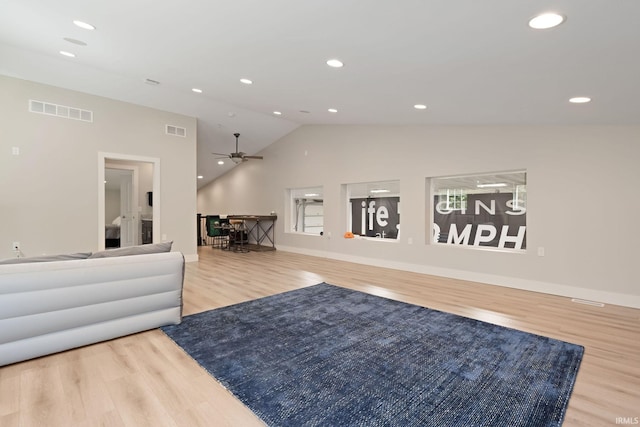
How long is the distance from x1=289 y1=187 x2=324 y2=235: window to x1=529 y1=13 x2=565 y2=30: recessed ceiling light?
5985 millimetres

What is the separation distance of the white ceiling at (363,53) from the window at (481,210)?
3.34 feet

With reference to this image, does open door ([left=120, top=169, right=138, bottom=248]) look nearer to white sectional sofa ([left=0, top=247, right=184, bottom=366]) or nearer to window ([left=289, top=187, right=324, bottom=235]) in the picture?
window ([left=289, top=187, right=324, bottom=235])

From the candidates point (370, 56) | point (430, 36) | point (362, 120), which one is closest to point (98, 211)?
point (362, 120)

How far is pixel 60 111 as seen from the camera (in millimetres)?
5176

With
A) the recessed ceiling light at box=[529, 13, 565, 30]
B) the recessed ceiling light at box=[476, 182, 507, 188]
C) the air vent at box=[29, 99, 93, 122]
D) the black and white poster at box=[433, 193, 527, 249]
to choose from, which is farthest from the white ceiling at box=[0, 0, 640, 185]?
the black and white poster at box=[433, 193, 527, 249]

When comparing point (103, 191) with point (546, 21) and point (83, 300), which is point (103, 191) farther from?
point (546, 21)

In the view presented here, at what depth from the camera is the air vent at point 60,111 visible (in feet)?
16.3

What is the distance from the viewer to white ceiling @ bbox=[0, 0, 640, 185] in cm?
185

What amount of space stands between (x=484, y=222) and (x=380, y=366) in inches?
145

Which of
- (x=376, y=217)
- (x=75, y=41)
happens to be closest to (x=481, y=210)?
(x=376, y=217)

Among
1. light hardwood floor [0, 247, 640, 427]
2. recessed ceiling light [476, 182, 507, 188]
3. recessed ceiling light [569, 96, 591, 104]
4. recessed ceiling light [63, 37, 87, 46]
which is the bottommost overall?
light hardwood floor [0, 247, 640, 427]

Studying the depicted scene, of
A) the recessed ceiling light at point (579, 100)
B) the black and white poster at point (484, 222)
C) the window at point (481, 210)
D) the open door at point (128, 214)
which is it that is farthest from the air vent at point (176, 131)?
the recessed ceiling light at point (579, 100)

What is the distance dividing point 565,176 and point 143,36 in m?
5.29

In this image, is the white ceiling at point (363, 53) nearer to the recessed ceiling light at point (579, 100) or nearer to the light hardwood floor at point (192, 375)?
the recessed ceiling light at point (579, 100)
